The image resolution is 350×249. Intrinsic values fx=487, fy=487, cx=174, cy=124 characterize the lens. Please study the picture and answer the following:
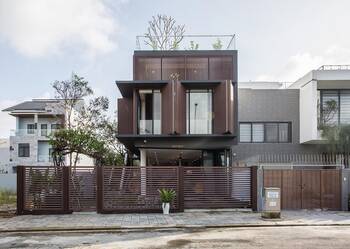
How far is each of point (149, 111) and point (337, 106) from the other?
12.6 metres

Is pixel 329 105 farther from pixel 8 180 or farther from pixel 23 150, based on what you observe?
pixel 23 150

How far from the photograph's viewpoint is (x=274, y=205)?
18719 millimetres

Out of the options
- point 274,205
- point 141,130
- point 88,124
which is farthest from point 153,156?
point 274,205

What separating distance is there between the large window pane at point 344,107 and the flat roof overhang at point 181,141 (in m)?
9.02

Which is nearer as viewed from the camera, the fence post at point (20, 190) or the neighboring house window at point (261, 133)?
the fence post at point (20, 190)

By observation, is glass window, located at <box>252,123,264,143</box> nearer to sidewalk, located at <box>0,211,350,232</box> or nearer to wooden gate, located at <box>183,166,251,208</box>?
wooden gate, located at <box>183,166,251,208</box>

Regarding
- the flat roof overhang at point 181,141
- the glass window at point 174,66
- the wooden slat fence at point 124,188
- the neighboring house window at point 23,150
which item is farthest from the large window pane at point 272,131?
the neighboring house window at point 23,150

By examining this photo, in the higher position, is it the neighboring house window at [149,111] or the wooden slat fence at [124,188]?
the neighboring house window at [149,111]

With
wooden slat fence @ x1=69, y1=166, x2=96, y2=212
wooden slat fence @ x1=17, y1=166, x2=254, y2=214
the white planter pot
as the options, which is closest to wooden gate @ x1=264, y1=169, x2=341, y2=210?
wooden slat fence @ x1=17, y1=166, x2=254, y2=214

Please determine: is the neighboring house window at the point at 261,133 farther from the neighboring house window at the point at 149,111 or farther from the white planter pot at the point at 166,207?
the white planter pot at the point at 166,207

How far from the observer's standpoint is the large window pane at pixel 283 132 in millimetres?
32344

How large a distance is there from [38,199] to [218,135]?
10210mm

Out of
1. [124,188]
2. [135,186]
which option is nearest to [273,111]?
[135,186]

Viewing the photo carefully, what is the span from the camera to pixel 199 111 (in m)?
27.3
